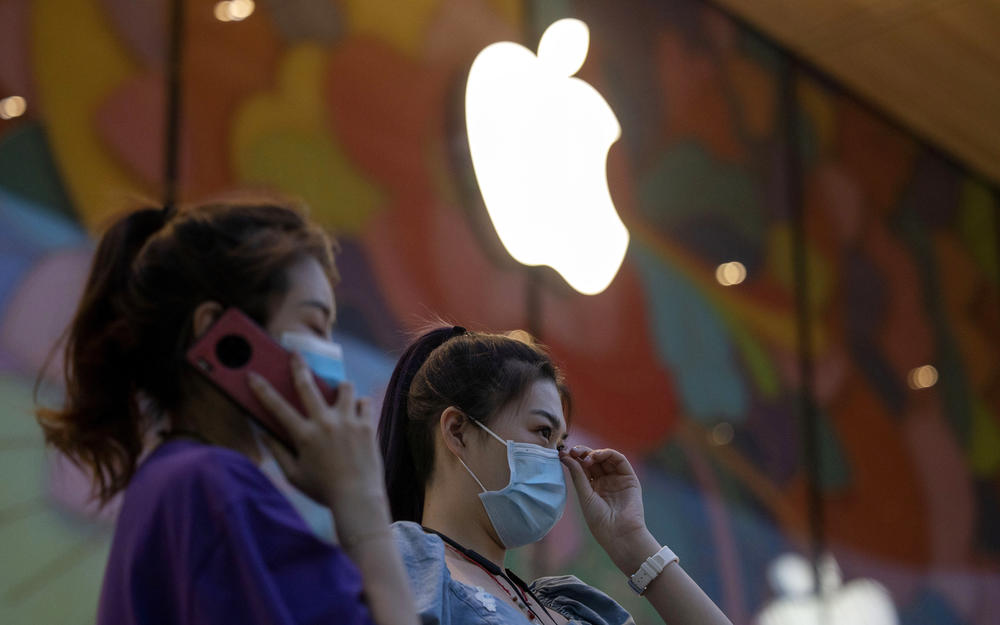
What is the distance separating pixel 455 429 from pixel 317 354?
2.20 ft

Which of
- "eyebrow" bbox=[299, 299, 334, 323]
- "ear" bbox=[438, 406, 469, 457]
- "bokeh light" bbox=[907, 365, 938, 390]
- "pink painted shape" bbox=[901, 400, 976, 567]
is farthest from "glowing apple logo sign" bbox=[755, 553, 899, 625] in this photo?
"eyebrow" bbox=[299, 299, 334, 323]

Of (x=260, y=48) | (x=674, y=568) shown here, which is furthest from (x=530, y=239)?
(x=674, y=568)

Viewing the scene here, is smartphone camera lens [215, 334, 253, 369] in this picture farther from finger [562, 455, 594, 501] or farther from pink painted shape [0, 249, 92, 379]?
pink painted shape [0, 249, 92, 379]

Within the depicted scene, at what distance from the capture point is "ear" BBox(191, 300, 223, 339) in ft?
4.00

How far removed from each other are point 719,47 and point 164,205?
4087mm

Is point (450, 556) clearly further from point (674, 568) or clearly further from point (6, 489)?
point (6, 489)

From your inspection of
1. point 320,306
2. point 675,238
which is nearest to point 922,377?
point 675,238

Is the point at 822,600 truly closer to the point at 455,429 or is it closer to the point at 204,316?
the point at 455,429

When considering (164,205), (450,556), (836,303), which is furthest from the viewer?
(836,303)

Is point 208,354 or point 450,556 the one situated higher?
point 208,354

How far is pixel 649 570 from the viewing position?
1.95 meters

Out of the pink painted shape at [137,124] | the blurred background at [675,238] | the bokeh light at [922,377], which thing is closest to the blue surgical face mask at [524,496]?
the blurred background at [675,238]

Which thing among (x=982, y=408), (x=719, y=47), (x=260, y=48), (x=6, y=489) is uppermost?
(x=719, y=47)

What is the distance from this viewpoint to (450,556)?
5.89ft
